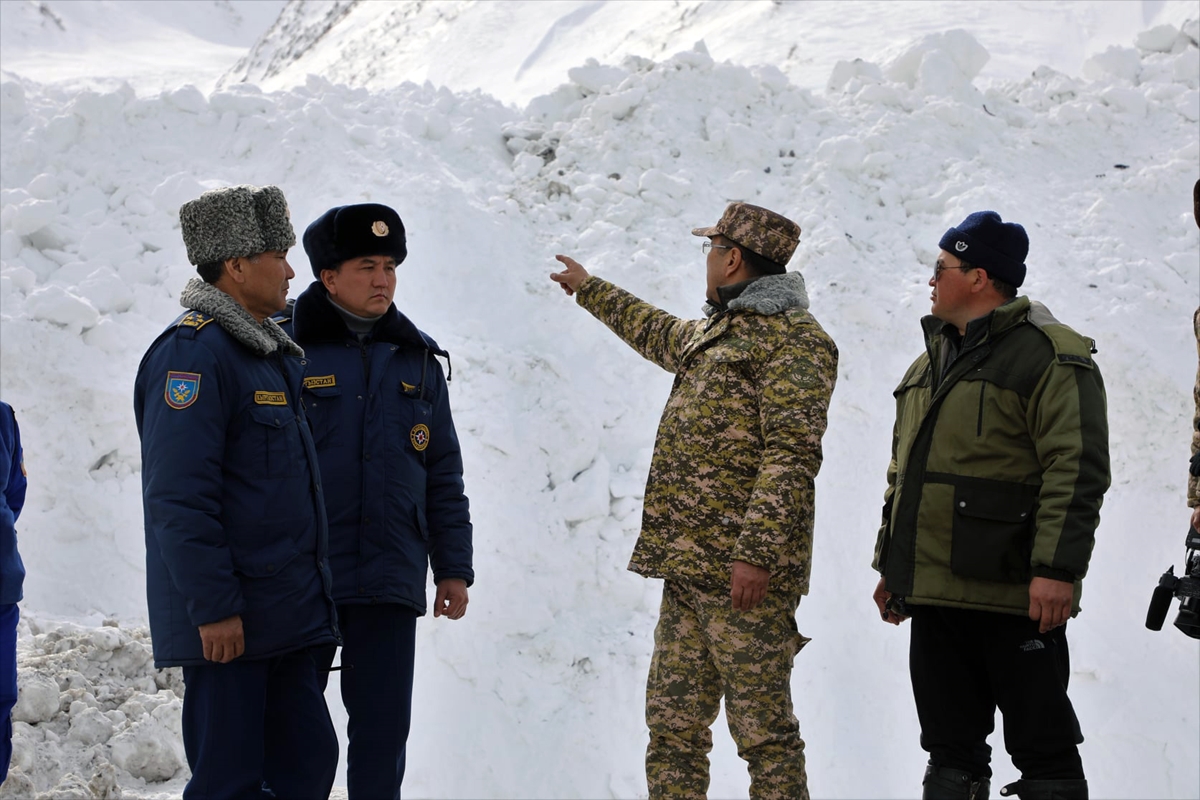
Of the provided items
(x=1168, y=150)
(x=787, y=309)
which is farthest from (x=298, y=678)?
(x=1168, y=150)

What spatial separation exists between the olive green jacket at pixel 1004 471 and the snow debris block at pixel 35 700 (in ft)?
11.1

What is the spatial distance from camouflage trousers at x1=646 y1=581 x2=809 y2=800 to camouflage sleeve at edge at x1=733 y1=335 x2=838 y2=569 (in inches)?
9.5

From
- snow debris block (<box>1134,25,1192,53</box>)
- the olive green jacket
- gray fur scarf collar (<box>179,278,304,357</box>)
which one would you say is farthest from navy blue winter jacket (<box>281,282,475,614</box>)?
snow debris block (<box>1134,25,1192,53</box>)

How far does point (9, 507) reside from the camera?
395 centimetres

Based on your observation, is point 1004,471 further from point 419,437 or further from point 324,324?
point 324,324

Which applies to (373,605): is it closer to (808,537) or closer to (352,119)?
(808,537)

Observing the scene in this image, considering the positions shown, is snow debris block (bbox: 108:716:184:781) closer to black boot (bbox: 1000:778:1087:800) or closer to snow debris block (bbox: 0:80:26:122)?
black boot (bbox: 1000:778:1087:800)

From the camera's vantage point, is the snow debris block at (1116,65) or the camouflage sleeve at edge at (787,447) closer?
the camouflage sleeve at edge at (787,447)

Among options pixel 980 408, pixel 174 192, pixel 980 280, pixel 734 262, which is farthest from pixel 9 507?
pixel 174 192

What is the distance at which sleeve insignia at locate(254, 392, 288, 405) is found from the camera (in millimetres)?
3213

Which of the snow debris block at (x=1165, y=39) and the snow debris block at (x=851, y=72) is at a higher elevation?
the snow debris block at (x=1165, y=39)

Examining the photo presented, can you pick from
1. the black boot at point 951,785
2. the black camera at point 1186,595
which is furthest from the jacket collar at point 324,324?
the black camera at point 1186,595

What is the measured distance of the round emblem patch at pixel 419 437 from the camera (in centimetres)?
381

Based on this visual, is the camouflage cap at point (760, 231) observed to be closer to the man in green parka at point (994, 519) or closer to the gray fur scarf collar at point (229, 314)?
the man in green parka at point (994, 519)
